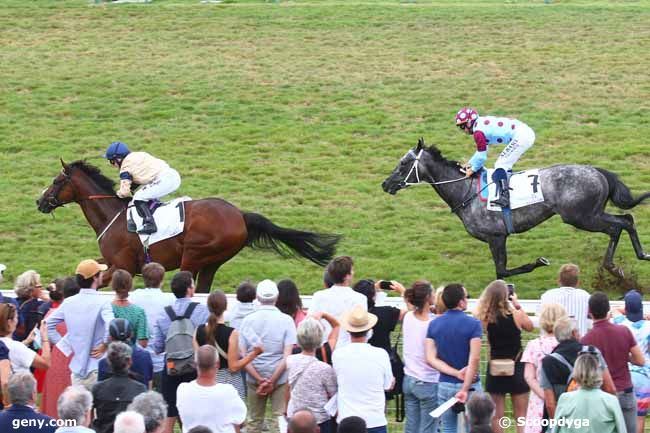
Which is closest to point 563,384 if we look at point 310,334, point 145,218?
point 310,334

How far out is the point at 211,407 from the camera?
278 inches

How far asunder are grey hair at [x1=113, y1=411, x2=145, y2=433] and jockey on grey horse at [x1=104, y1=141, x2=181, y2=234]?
6.68m

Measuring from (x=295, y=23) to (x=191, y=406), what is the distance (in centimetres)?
2147

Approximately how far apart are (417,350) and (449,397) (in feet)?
1.30

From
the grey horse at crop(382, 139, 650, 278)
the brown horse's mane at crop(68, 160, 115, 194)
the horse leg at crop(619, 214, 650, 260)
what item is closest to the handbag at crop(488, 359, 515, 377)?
the grey horse at crop(382, 139, 650, 278)

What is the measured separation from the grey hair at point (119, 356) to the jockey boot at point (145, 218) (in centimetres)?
569

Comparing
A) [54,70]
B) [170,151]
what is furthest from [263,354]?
[54,70]

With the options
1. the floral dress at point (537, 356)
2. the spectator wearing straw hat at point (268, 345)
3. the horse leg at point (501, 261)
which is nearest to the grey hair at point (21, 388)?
the spectator wearing straw hat at point (268, 345)

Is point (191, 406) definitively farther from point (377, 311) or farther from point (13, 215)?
point (13, 215)

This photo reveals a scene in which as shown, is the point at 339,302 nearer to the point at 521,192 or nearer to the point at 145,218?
the point at 145,218

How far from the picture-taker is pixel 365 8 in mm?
29266

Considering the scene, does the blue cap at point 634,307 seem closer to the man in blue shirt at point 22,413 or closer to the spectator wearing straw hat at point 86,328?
the spectator wearing straw hat at point 86,328

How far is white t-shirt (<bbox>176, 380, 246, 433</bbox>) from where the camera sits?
23.2 feet

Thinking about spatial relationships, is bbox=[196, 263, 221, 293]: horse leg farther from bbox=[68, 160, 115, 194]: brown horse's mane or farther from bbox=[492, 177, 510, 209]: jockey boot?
bbox=[492, 177, 510, 209]: jockey boot
